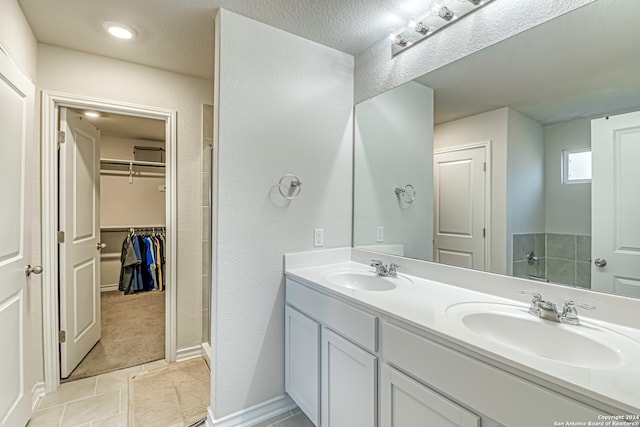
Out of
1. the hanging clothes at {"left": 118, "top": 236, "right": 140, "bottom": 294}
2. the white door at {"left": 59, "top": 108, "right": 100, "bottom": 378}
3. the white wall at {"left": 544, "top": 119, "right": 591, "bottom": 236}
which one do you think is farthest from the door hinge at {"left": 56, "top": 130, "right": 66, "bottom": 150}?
the white wall at {"left": 544, "top": 119, "right": 591, "bottom": 236}

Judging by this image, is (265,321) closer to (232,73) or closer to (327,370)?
(327,370)

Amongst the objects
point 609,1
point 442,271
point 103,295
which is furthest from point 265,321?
point 103,295

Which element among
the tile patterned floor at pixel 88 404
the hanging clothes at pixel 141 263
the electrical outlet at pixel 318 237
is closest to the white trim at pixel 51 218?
the tile patterned floor at pixel 88 404

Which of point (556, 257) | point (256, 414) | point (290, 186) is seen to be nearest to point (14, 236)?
point (290, 186)

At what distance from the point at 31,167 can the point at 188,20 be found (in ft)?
4.15

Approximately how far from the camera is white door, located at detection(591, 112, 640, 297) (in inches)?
42.8

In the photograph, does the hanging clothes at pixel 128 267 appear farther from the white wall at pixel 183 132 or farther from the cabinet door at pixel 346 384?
the cabinet door at pixel 346 384

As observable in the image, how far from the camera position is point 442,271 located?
167 centimetres

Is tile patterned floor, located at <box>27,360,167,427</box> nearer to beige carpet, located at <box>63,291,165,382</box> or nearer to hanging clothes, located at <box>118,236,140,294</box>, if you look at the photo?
beige carpet, located at <box>63,291,165,382</box>

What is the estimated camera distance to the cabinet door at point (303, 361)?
5.24 ft

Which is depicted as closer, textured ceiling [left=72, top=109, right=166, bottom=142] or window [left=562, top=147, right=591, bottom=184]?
window [left=562, top=147, right=591, bottom=184]

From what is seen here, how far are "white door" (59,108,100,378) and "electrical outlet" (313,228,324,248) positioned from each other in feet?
6.14

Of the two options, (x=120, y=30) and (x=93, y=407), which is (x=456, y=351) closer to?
(x=93, y=407)

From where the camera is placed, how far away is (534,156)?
135 cm
